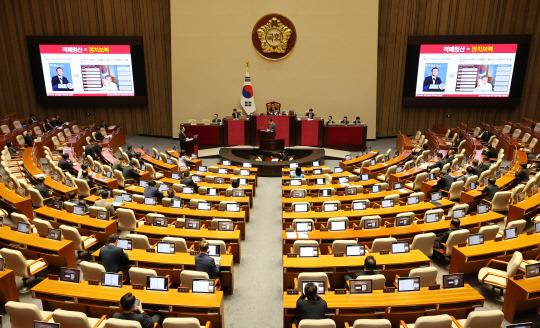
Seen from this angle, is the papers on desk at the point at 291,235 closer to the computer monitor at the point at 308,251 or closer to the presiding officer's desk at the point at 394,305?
the computer monitor at the point at 308,251

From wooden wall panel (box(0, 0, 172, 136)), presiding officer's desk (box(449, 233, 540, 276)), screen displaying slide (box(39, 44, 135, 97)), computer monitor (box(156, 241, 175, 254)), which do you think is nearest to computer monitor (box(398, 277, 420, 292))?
presiding officer's desk (box(449, 233, 540, 276))

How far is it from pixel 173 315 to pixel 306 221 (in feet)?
10.9

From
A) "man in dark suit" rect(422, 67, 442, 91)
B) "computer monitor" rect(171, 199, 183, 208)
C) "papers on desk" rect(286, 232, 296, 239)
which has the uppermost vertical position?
"man in dark suit" rect(422, 67, 442, 91)

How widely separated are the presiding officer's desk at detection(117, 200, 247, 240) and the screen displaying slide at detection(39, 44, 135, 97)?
11.7 metres

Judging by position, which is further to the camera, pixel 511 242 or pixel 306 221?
pixel 306 221

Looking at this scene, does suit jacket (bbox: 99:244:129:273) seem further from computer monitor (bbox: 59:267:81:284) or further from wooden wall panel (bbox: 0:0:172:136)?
wooden wall panel (bbox: 0:0:172:136)

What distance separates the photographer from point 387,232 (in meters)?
7.77

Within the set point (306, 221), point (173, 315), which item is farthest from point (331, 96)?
point (173, 315)

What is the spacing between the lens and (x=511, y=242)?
23.5 feet

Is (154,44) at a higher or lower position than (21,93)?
higher

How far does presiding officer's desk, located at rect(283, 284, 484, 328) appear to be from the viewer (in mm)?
5395

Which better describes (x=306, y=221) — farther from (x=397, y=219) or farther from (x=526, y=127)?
(x=526, y=127)

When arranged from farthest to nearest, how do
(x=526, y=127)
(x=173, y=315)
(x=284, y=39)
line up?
1. (x=284, y=39)
2. (x=526, y=127)
3. (x=173, y=315)

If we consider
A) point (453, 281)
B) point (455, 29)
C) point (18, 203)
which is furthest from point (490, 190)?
point (455, 29)
